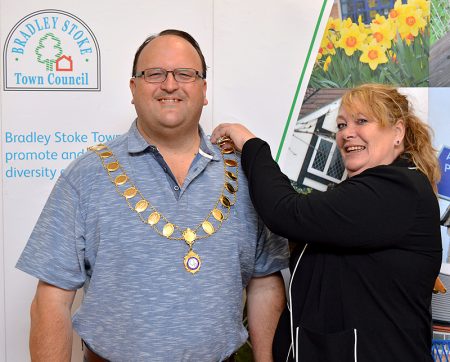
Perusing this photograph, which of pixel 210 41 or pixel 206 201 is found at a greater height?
pixel 210 41

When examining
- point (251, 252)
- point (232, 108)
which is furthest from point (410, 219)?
point (232, 108)

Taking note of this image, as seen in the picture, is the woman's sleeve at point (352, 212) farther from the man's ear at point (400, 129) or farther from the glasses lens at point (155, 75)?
the glasses lens at point (155, 75)

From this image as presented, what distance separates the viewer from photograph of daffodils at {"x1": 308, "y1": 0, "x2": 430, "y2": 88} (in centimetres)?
186

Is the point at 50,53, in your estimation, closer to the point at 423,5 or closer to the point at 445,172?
the point at 423,5

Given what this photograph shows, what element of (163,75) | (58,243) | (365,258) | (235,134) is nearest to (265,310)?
(365,258)

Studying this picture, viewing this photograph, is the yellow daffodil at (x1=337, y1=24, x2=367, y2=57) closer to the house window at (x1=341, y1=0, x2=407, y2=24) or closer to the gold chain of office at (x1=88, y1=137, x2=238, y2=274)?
the house window at (x1=341, y1=0, x2=407, y2=24)

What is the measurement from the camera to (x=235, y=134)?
1.57 m

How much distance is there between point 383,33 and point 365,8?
0.33ft

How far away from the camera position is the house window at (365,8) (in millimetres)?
1862

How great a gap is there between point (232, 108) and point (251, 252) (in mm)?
559

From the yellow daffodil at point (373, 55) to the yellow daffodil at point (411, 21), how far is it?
0.09 meters

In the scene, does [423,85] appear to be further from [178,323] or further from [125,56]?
[178,323]

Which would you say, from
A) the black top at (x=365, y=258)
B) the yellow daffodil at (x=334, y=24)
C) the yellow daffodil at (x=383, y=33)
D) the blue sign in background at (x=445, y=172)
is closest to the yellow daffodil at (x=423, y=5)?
the yellow daffodil at (x=383, y=33)

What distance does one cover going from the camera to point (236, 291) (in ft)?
4.91
